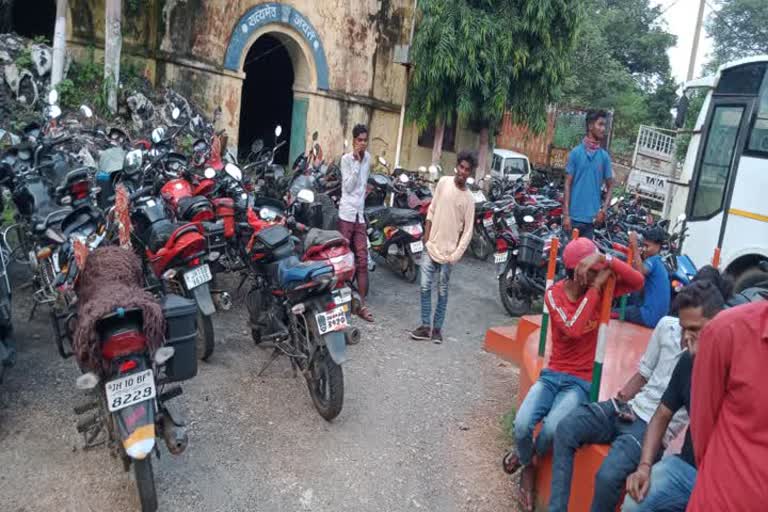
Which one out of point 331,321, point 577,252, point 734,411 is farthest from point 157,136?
point 734,411

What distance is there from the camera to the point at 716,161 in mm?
7512

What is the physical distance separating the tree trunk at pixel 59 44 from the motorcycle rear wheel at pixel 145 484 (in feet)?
25.3

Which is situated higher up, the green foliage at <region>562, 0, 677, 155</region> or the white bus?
the green foliage at <region>562, 0, 677, 155</region>

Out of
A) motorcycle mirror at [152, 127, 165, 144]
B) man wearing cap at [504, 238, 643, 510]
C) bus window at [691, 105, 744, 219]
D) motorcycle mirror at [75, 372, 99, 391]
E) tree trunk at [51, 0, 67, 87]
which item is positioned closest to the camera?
motorcycle mirror at [75, 372, 99, 391]

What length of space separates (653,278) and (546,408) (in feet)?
6.64

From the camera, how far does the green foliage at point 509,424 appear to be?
4445 mm

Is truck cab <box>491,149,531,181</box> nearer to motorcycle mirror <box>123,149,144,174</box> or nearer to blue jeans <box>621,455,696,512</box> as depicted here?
motorcycle mirror <box>123,149,144,174</box>

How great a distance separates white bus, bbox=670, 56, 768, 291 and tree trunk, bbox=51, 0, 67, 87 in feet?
27.8

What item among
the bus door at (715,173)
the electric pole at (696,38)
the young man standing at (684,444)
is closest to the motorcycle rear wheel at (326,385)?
the young man standing at (684,444)

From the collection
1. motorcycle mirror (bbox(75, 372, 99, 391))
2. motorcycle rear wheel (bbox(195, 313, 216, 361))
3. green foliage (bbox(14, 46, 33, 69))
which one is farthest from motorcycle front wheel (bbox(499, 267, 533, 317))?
green foliage (bbox(14, 46, 33, 69))

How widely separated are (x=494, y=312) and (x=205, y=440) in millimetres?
4334

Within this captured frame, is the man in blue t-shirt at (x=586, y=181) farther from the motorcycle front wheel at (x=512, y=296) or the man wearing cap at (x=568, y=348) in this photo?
the man wearing cap at (x=568, y=348)

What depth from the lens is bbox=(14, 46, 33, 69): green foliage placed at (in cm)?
911

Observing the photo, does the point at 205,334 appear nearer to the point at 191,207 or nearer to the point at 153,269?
the point at 153,269
